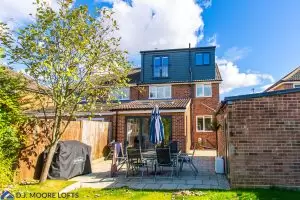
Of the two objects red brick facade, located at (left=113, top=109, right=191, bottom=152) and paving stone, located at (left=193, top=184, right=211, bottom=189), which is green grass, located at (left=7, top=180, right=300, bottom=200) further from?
red brick facade, located at (left=113, top=109, right=191, bottom=152)

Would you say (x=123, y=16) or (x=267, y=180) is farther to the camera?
(x=123, y=16)

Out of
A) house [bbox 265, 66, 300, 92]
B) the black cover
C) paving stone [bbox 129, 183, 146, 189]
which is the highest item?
house [bbox 265, 66, 300, 92]

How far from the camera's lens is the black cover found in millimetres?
8656

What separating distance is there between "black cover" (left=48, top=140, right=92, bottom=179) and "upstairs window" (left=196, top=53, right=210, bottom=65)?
14953mm

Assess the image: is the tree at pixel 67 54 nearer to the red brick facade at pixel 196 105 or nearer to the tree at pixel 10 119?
the tree at pixel 10 119

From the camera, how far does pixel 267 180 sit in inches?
288

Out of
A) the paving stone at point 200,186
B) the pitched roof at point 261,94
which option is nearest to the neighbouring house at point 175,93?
the paving stone at point 200,186

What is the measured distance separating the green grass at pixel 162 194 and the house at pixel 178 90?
9.95 m

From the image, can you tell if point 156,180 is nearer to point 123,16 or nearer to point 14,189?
point 14,189

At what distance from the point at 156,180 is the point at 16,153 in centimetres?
465

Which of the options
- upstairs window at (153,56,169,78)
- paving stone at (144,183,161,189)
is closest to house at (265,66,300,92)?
upstairs window at (153,56,169,78)

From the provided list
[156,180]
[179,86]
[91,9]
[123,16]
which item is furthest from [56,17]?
[179,86]

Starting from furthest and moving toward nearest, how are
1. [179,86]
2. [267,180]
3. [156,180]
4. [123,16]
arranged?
[179,86] < [123,16] < [156,180] < [267,180]

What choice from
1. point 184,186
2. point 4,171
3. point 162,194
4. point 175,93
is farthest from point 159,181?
point 175,93
